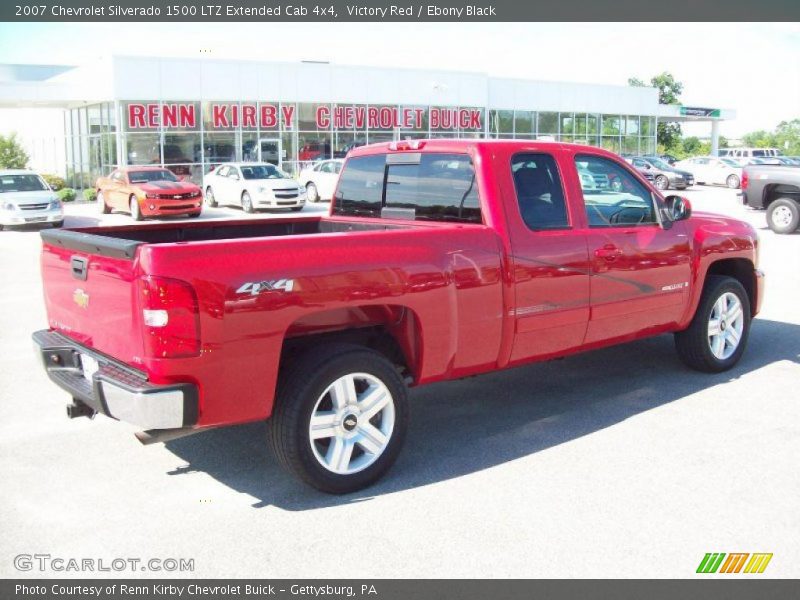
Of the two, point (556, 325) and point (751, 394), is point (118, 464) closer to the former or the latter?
point (556, 325)

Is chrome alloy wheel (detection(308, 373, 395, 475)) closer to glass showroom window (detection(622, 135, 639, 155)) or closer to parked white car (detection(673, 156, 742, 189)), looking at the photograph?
parked white car (detection(673, 156, 742, 189))

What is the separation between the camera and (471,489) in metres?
4.55

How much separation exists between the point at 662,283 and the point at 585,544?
2.83 meters

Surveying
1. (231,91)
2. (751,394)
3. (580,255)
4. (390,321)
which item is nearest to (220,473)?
(390,321)

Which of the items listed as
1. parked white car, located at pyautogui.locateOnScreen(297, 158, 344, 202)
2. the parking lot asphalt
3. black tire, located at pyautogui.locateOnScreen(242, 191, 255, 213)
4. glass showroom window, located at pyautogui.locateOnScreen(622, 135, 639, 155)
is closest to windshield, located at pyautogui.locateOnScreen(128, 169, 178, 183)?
black tire, located at pyautogui.locateOnScreen(242, 191, 255, 213)

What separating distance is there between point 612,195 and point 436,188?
54.1 inches

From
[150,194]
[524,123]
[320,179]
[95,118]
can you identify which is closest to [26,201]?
[150,194]

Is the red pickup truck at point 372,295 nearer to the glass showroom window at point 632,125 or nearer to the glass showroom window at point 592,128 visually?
the glass showroom window at point 592,128

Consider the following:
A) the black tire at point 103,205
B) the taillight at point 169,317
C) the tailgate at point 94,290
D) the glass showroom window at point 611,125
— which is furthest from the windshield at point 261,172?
the glass showroom window at point 611,125

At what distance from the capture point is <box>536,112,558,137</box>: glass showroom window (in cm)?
4756

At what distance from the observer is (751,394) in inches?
245

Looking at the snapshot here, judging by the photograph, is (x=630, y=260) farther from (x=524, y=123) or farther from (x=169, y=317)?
(x=524, y=123)

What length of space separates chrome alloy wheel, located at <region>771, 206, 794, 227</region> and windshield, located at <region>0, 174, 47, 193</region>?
18.5 m

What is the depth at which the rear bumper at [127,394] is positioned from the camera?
3.85 metres
